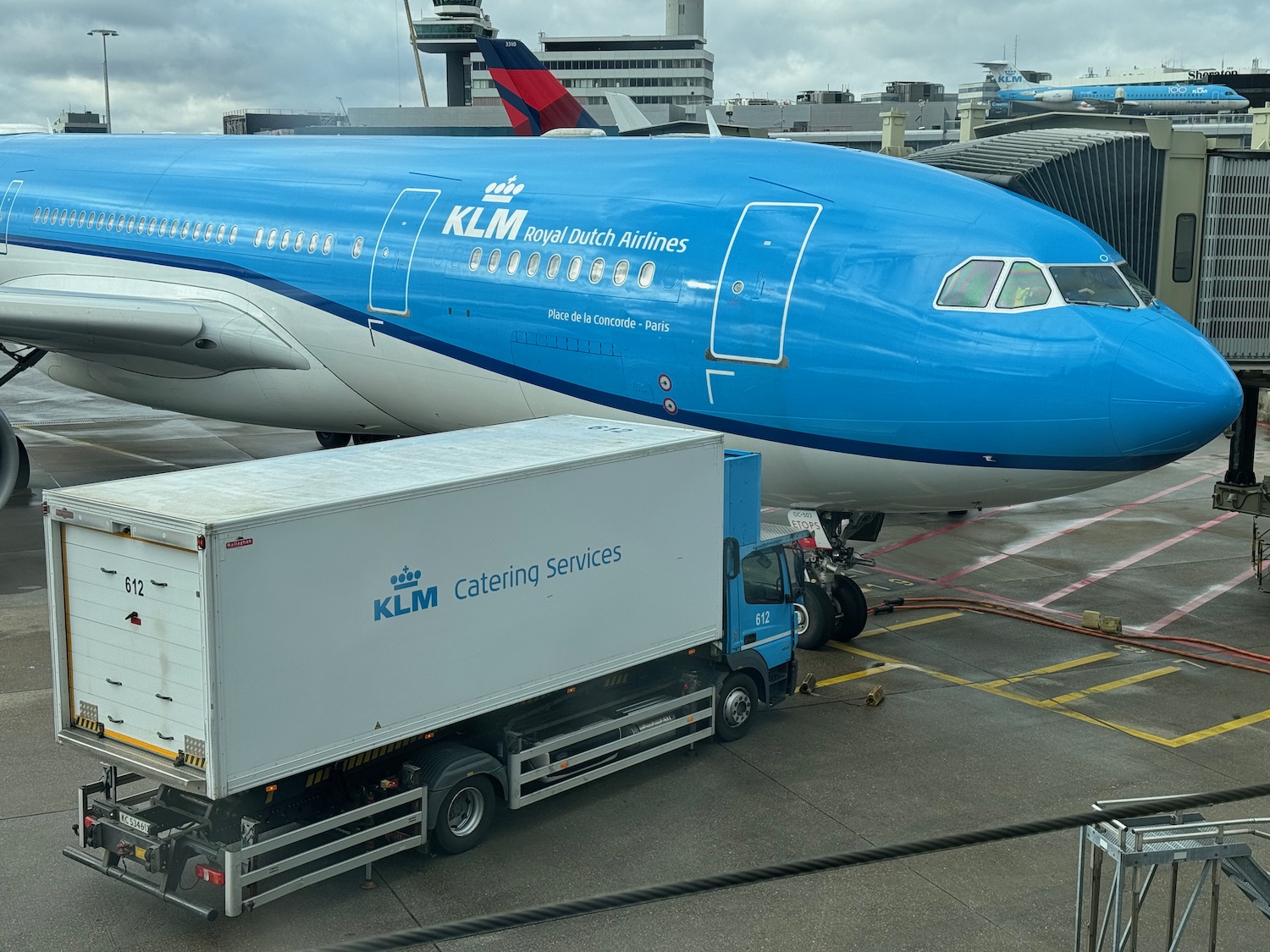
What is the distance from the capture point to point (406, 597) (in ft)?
31.6

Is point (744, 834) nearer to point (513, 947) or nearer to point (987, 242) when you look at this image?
point (513, 947)

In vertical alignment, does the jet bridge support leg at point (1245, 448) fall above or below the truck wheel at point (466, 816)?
above

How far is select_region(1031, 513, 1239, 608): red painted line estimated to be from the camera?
18531 mm

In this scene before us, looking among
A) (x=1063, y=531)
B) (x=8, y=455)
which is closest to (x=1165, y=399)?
(x=1063, y=531)

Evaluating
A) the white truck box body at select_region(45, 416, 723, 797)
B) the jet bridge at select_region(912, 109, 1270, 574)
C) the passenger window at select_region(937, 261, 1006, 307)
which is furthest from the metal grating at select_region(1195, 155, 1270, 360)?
the white truck box body at select_region(45, 416, 723, 797)

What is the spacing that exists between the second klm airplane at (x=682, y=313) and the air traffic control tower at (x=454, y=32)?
4392 inches

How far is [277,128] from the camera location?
109 metres

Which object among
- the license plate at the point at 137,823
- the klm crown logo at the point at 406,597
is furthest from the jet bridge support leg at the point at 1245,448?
the license plate at the point at 137,823

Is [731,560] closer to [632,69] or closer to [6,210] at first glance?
[6,210]

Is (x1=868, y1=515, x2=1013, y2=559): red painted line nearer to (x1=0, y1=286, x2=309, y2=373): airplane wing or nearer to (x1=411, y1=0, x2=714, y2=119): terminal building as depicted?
(x1=0, y1=286, x2=309, y2=373): airplane wing

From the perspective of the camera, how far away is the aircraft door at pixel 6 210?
76.3 feet

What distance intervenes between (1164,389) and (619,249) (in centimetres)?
571

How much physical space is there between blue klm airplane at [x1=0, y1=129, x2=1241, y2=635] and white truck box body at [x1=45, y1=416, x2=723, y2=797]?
2.64 m

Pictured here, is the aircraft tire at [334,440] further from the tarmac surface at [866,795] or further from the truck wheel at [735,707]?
the truck wheel at [735,707]
